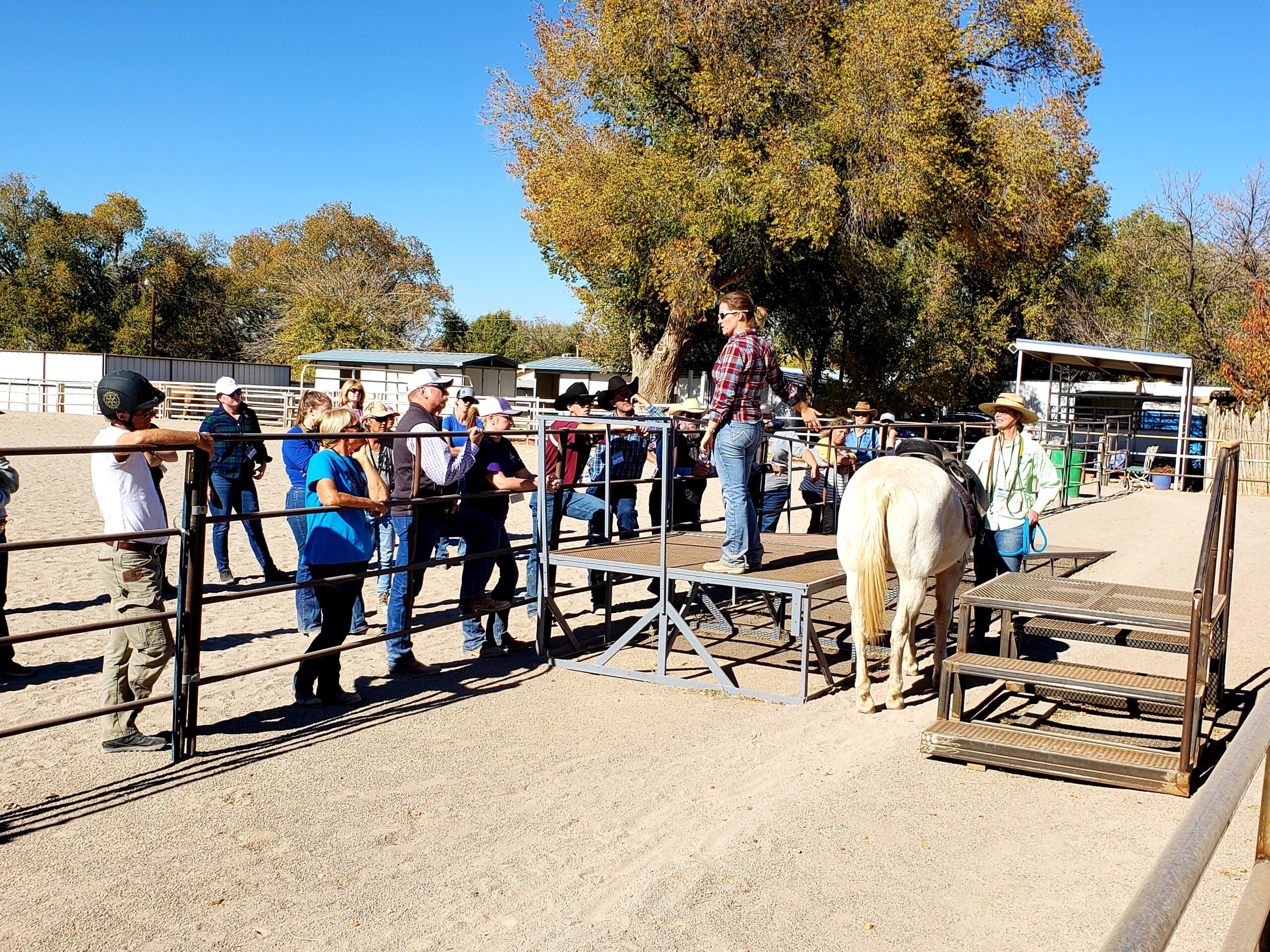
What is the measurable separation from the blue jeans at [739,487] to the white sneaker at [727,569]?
0.06ft

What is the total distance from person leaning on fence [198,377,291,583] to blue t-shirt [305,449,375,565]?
3.12 metres

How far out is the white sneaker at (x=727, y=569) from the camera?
21.6ft

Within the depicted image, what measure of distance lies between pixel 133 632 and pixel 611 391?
212 inches

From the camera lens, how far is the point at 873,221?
2598cm

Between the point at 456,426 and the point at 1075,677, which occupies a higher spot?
the point at 456,426

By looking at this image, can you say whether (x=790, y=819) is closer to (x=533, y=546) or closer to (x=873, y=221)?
(x=533, y=546)

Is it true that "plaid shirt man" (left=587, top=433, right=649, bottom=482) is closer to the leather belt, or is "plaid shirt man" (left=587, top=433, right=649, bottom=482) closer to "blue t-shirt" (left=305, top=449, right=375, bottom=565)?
"blue t-shirt" (left=305, top=449, right=375, bottom=565)

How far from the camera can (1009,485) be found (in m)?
7.25

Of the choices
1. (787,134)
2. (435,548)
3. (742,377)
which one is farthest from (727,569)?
(787,134)

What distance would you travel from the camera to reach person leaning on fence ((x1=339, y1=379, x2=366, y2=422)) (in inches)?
380

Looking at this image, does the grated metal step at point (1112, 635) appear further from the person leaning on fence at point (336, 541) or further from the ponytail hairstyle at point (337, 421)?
the ponytail hairstyle at point (337, 421)

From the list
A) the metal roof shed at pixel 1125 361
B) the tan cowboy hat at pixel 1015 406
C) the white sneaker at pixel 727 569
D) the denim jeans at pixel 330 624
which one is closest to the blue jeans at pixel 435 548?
the denim jeans at pixel 330 624

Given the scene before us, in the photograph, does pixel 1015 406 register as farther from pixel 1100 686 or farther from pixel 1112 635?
pixel 1100 686

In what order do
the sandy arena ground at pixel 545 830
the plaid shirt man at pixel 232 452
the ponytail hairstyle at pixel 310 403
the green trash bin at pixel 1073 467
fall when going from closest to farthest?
the sandy arena ground at pixel 545 830 → the ponytail hairstyle at pixel 310 403 → the plaid shirt man at pixel 232 452 → the green trash bin at pixel 1073 467
